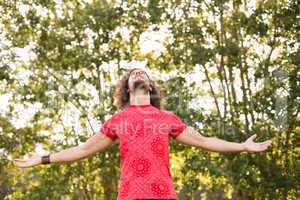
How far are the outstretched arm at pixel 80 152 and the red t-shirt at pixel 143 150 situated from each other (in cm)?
5

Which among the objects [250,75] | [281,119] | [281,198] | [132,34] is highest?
[132,34]

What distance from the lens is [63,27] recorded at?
19156 mm

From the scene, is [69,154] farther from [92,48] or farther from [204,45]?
[92,48]

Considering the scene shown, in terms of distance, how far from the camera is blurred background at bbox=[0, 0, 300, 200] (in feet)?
50.7

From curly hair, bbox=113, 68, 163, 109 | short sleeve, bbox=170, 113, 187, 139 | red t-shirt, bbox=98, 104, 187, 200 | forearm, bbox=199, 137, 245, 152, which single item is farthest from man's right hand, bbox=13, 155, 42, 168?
forearm, bbox=199, 137, 245, 152

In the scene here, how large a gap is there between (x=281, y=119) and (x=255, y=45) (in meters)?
2.71

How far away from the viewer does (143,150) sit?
4066mm

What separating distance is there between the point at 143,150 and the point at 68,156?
63 centimetres

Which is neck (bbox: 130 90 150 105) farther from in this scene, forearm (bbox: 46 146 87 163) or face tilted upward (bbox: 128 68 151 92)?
forearm (bbox: 46 146 87 163)

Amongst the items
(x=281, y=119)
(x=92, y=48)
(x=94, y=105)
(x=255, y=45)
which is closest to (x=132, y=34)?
(x=92, y=48)

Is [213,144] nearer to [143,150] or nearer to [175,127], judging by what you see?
[175,127]

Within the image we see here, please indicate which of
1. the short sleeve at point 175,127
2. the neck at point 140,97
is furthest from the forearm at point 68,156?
the short sleeve at point 175,127

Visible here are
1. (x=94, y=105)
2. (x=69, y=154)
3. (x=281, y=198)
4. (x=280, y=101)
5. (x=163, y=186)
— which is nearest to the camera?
(x=163, y=186)

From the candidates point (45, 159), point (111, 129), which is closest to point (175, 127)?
point (111, 129)
